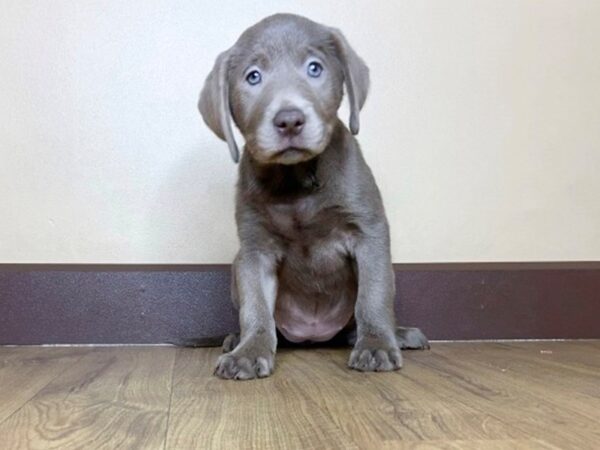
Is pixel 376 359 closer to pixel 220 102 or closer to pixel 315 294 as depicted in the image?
pixel 315 294

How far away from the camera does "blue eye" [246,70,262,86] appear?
260 cm

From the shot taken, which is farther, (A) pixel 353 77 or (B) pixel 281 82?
(A) pixel 353 77

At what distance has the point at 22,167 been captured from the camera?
326 centimetres

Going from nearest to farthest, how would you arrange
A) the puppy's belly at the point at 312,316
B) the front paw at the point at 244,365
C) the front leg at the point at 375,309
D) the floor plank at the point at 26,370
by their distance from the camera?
the floor plank at the point at 26,370 < the front paw at the point at 244,365 < the front leg at the point at 375,309 < the puppy's belly at the point at 312,316

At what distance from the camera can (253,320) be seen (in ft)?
8.48

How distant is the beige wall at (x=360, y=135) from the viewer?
326 cm

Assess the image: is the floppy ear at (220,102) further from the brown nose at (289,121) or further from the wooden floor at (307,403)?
the wooden floor at (307,403)

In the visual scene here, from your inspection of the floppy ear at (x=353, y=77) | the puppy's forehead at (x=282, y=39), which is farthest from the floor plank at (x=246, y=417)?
the puppy's forehead at (x=282, y=39)

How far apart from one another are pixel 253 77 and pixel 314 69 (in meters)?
0.20

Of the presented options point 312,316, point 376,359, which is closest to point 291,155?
point 376,359

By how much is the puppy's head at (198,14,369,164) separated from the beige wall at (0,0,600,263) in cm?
66

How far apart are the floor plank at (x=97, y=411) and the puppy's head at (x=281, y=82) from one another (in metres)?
0.74

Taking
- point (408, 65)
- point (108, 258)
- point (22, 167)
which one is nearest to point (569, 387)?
point (408, 65)

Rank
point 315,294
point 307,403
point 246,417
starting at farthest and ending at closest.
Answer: point 315,294 < point 307,403 < point 246,417
